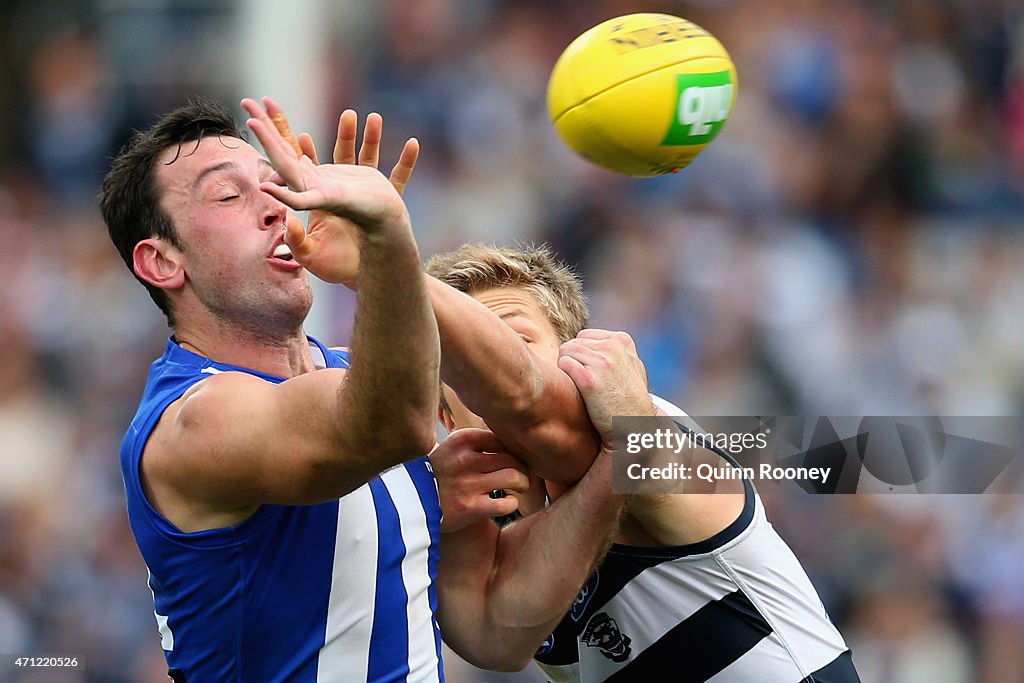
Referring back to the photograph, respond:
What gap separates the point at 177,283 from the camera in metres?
3.94

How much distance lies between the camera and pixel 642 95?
13.4 feet

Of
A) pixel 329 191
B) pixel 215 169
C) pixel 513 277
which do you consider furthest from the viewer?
pixel 513 277

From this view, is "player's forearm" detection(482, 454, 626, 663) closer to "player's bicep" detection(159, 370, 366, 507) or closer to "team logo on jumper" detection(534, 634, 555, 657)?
"team logo on jumper" detection(534, 634, 555, 657)


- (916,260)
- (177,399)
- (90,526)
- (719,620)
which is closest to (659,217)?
(916,260)

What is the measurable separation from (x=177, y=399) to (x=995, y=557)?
5.53m

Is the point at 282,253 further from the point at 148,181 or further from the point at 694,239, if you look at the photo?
the point at 694,239

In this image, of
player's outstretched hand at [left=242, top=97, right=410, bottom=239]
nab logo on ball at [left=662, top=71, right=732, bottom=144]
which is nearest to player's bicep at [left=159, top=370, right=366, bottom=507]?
player's outstretched hand at [left=242, top=97, right=410, bottom=239]

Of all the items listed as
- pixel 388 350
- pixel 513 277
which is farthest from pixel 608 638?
pixel 388 350

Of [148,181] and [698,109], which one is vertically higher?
[698,109]

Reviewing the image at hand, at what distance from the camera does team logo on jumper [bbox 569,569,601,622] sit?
4211mm

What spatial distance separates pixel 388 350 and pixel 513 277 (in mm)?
1402

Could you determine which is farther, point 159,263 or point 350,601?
point 159,263

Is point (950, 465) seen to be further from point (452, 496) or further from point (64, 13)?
point (64, 13)

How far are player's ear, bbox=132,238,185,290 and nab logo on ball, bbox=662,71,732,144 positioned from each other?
4.97 feet
